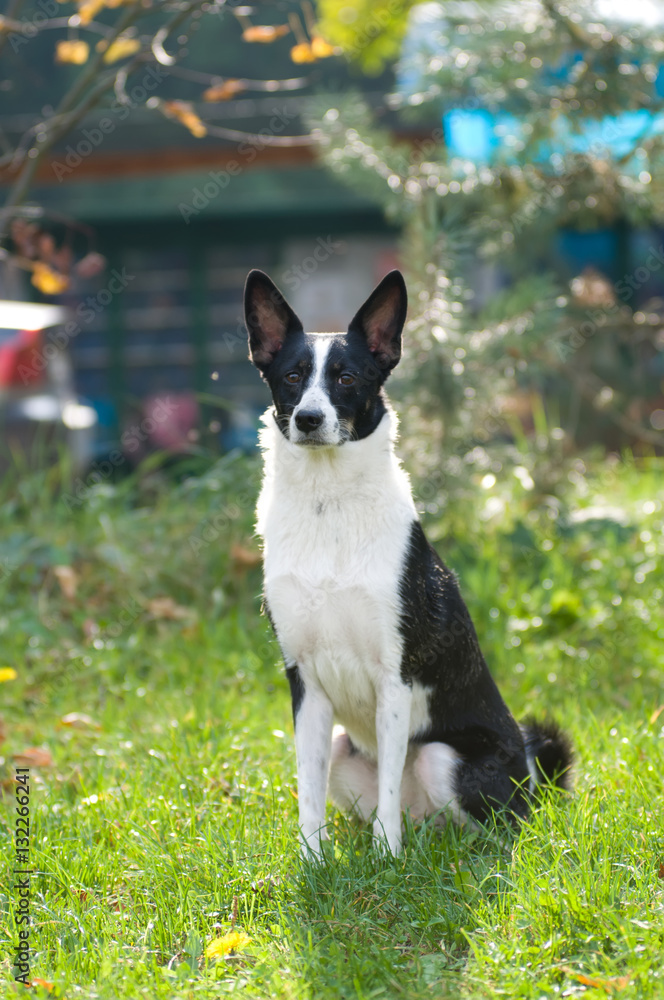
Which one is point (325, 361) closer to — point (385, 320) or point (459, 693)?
point (385, 320)

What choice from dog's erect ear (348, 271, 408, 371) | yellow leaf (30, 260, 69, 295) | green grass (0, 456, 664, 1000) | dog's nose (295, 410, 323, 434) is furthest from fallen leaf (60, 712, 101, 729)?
yellow leaf (30, 260, 69, 295)

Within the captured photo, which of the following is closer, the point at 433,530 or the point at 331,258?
the point at 433,530

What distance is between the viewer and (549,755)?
3.03 meters

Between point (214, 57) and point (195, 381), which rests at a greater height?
A: point (214, 57)

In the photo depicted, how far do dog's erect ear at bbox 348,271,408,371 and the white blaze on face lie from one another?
0.72 feet

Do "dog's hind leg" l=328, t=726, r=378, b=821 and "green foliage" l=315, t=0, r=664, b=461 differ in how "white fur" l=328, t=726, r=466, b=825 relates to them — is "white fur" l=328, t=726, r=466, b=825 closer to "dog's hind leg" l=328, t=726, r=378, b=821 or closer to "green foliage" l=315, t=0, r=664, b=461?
"dog's hind leg" l=328, t=726, r=378, b=821

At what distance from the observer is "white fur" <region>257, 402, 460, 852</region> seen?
2.67 metres

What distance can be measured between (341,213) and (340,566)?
8.57 meters

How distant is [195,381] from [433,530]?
20.0 ft

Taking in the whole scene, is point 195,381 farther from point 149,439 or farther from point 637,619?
point 637,619

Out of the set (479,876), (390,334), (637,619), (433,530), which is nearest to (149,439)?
(433,530)

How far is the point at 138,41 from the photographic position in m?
4.53

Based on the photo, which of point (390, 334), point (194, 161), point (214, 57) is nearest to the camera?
point (390, 334)

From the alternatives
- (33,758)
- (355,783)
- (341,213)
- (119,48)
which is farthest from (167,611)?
(341,213)
